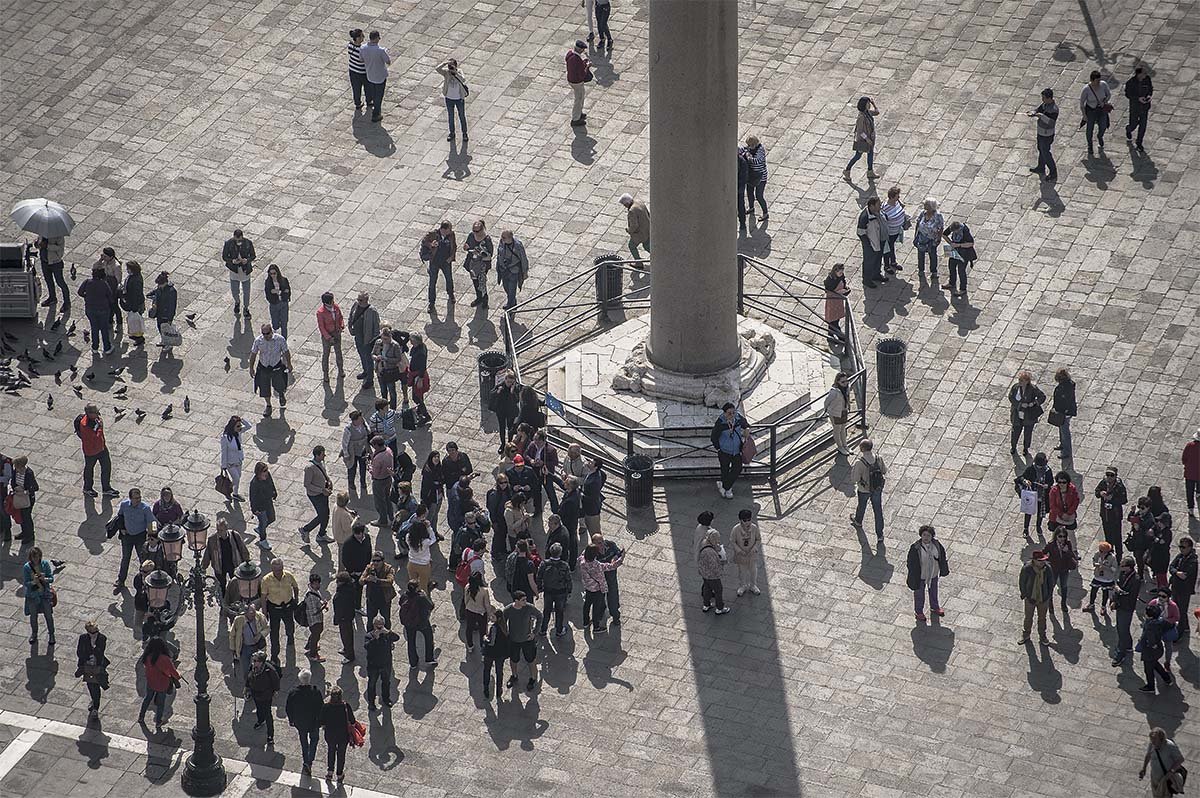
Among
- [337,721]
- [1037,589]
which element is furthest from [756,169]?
[337,721]

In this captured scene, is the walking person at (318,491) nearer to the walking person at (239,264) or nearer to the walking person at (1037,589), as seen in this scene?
the walking person at (239,264)

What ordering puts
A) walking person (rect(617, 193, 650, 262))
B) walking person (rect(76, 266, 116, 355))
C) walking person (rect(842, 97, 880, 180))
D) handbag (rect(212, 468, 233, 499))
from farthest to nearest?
walking person (rect(842, 97, 880, 180)), walking person (rect(617, 193, 650, 262)), walking person (rect(76, 266, 116, 355)), handbag (rect(212, 468, 233, 499))

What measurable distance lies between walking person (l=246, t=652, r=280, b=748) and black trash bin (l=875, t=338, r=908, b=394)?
1210 centimetres

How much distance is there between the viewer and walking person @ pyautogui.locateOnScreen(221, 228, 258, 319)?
135 feet

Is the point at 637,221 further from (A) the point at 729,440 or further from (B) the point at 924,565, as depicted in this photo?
(B) the point at 924,565

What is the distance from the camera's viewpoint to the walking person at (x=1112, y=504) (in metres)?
34.5

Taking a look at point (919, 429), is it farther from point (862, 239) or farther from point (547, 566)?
point (547, 566)

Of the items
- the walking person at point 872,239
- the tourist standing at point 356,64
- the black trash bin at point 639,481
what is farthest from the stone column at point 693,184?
the tourist standing at point 356,64

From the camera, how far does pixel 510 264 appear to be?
41.1 m

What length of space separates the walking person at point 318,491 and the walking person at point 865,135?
13521 millimetres

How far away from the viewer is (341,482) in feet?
123

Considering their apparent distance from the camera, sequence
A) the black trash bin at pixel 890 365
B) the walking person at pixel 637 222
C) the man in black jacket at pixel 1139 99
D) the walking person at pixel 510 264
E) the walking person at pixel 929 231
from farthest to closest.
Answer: the man in black jacket at pixel 1139 99 → the walking person at pixel 637 222 → the walking person at pixel 929 231 → the walking person at pixel 510 264 → the black trash bin at pixel 890 365

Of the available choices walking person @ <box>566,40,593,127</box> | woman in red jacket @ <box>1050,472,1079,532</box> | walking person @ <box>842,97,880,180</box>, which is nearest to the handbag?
woman in red jacket @ <box>1050,472,1079,532</box>

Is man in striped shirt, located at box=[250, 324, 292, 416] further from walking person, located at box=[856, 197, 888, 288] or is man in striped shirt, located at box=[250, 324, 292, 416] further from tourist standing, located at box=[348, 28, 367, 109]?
walking person, located at box=[856, 197, 888, 288]
